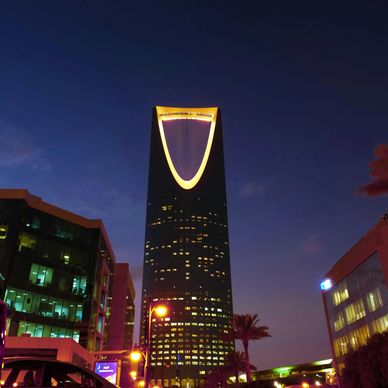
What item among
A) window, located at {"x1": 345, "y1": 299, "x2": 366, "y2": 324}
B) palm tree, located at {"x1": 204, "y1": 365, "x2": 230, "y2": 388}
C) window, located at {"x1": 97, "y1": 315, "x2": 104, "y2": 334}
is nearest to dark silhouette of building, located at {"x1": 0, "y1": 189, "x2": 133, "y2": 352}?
window, located at {"x1": 97, "y1": 315, "x2": 104, "y2": 334}

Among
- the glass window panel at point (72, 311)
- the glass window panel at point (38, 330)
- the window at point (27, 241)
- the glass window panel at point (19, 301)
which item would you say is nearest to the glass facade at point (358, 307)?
the glass window panel at point (72, 311)

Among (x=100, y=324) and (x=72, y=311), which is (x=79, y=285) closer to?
(x=72, y=311)

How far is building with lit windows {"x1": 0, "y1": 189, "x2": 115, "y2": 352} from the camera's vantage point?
170 feet

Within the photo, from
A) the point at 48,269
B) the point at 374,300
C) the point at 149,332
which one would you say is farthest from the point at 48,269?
the point at 374,300

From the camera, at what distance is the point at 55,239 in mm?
59344

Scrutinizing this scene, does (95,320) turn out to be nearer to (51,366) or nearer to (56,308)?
(56,308)

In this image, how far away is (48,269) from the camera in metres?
56.7

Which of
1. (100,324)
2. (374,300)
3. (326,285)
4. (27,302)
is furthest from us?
(100,324)

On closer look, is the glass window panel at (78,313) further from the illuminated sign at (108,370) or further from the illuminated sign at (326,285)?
the illuminated sign at (326,285)

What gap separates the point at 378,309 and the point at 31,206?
47085 millimetres

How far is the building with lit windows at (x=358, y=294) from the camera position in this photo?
4778 centimetres

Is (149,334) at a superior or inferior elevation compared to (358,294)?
inferior

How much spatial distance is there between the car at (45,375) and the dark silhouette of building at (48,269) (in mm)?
43932

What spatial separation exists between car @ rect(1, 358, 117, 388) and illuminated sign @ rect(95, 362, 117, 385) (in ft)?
61.7
